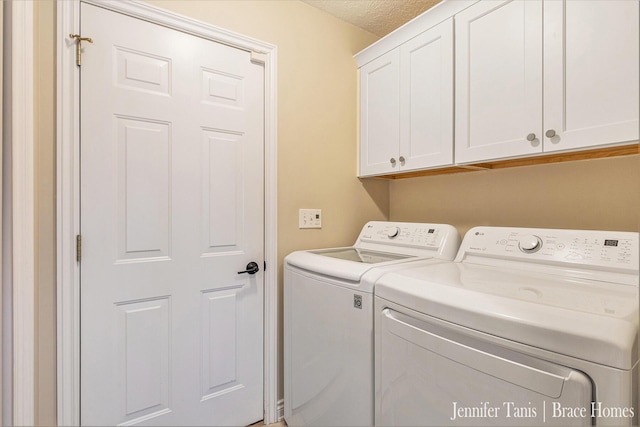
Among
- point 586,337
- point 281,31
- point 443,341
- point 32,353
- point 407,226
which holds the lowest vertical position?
point 32,353

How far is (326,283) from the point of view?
1.35 m

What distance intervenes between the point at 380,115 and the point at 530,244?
3.63 feet

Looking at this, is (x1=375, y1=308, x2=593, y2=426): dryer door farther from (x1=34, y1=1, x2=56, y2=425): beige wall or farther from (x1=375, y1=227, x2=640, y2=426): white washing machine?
(x1=34, y1=1, x2=56, y2=425): beige wall

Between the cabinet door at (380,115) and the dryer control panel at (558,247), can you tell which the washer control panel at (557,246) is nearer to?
the dryer control panel at (558,247)

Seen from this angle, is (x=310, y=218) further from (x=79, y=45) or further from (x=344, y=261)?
(x=79, y=45)

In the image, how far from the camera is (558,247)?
1.18 metres

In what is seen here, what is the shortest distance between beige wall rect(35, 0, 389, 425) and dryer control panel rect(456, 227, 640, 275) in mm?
822

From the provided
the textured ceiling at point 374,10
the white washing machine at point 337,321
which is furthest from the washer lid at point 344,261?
the textured ceiling at point 374,10

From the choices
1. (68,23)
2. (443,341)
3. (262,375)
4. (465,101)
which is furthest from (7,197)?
(465,101)

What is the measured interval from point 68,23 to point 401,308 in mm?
1719

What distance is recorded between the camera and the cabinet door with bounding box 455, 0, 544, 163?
4.00 ft

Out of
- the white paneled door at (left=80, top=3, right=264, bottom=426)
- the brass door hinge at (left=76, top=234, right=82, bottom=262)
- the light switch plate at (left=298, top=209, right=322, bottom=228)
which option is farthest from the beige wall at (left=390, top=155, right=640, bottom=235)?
the brass door hinge at (left=76, top=234, right=82, bottom=262)

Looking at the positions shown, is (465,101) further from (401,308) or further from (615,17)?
(401,308)

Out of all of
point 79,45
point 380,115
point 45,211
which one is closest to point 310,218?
point 380,115
